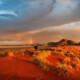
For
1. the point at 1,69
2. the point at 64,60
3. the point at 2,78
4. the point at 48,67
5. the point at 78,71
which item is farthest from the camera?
the point at 64,60

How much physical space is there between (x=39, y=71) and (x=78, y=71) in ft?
16.2

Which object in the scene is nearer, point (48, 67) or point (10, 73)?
point (10, 73)

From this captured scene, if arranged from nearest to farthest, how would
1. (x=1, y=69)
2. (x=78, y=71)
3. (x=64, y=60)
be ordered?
(x=1, y=69)
(x=78, y=71)
(x=64, y=60)

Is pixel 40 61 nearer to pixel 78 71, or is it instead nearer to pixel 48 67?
pixel 48 67

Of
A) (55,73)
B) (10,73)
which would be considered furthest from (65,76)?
(10,73)

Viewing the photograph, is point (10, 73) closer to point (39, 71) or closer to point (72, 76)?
point (39, 71)

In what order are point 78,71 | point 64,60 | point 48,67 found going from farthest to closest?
point 64,60 < point 78,71 < point 48,67

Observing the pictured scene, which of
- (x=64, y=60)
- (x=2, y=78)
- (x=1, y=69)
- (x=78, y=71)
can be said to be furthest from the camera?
(x=64, y=60)

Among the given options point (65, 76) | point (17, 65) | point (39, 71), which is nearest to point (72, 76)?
point (65, 76)

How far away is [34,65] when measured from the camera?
26531mm

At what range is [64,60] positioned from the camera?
33.5m

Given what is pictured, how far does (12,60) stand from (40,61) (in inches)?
98.2

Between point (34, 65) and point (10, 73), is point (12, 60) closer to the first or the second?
point (34, 65)

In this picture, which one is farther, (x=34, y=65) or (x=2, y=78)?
(x=34, y=65)
